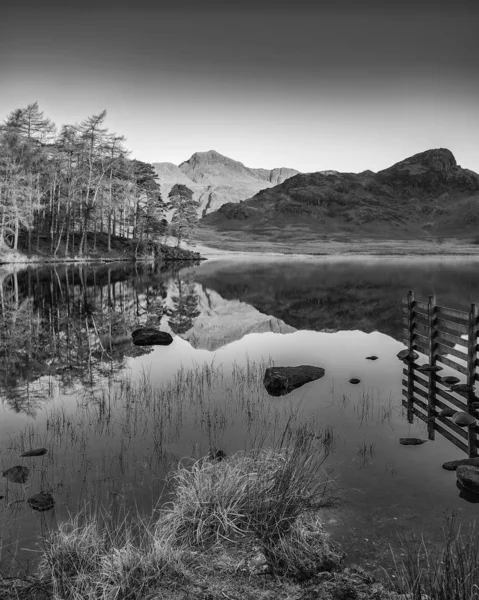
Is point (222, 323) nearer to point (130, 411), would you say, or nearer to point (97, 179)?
point (130, 411)

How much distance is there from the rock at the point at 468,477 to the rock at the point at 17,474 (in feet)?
26.9

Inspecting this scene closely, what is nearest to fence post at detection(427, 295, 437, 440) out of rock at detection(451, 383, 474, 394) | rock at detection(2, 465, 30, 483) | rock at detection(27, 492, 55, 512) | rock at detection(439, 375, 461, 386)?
rock at detection(439, 375, 461, 386)

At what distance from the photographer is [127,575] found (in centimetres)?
509

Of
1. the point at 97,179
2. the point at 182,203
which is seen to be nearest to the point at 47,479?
the point at 97,179

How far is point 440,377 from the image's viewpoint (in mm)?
15969

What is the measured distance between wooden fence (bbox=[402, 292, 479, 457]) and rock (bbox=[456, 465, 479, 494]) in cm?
175

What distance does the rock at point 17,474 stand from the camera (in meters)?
8.45

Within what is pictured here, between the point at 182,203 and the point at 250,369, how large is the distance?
92.1m

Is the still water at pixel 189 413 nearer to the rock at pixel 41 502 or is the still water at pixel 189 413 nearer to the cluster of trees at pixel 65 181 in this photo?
the rock at pixel 41 502

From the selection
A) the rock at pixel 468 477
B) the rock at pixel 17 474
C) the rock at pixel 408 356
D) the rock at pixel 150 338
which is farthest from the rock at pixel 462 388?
the rock at pixel 150 338

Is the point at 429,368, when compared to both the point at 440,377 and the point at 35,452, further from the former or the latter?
the point at 35,452

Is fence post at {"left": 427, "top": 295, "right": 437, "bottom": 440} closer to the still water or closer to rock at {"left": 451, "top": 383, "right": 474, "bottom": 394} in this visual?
the still water

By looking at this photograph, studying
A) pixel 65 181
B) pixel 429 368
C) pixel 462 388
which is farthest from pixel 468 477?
pixel 65 181

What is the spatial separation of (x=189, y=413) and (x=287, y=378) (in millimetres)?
4019
